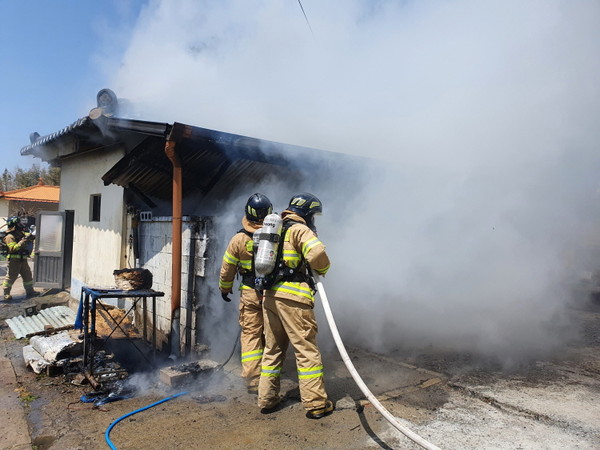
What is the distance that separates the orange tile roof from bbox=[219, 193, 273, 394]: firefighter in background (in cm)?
2318

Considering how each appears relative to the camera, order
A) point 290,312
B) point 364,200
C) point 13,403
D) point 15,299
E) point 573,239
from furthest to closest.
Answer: point 15,299, point 573,239, point 364,200, point 13,403, point 290,312

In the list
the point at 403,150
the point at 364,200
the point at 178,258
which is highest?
the point at 403,150

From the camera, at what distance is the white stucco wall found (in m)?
6.73

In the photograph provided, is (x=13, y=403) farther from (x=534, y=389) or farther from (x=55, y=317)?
(x=534, y=389)

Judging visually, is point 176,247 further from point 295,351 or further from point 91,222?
point 91,222

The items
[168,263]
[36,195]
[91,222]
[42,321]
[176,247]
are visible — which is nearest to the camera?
[176,247]

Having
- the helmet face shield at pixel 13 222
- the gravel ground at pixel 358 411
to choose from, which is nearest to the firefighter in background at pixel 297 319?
the gravel ground at pixel 358 411

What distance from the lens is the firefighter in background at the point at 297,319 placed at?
11.3 feet

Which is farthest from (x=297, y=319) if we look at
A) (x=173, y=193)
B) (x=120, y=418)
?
(x=173, y=193)

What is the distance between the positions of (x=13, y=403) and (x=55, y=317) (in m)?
3.49

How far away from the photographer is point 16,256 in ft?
30.6

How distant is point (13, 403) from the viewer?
12.9 ft

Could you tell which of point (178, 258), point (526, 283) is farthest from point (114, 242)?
point (526, 283)

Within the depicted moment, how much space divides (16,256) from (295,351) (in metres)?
8.49
